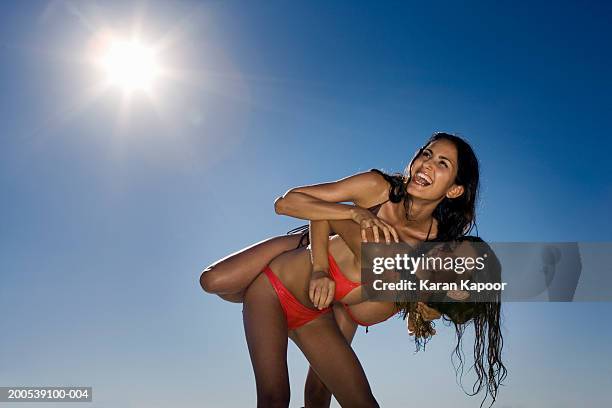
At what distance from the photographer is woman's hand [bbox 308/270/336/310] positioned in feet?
15.4

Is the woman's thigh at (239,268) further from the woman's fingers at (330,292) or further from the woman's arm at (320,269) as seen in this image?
the woman's fingers at (330,292)

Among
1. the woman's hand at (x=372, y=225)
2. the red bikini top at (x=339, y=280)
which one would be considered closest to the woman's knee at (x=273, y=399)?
the red bikini top at (x=339, y=280)

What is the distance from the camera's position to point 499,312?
496cm

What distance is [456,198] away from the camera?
531cm

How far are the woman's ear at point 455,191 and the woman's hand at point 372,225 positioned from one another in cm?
Result: 85

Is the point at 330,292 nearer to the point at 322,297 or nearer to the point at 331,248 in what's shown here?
the point at 322,297

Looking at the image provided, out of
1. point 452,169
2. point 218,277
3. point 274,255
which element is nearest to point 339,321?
point 274,255

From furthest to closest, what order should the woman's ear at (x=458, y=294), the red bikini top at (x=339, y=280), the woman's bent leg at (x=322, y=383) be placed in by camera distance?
the woman's bent leg at (x=322, y=383)
the red bikini top at (x=339, y=280)
the woman's ear at (x=458, y=294)

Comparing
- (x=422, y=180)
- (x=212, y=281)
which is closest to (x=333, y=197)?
(x=422, y=180)

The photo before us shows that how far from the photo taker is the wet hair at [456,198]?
16.8ft

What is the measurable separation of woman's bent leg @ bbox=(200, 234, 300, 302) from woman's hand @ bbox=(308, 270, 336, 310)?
2.23 feet

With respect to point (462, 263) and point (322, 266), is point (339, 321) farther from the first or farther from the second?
point (462, 263)

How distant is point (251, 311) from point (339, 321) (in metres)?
0.87

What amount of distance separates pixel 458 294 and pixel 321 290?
1.05 m
